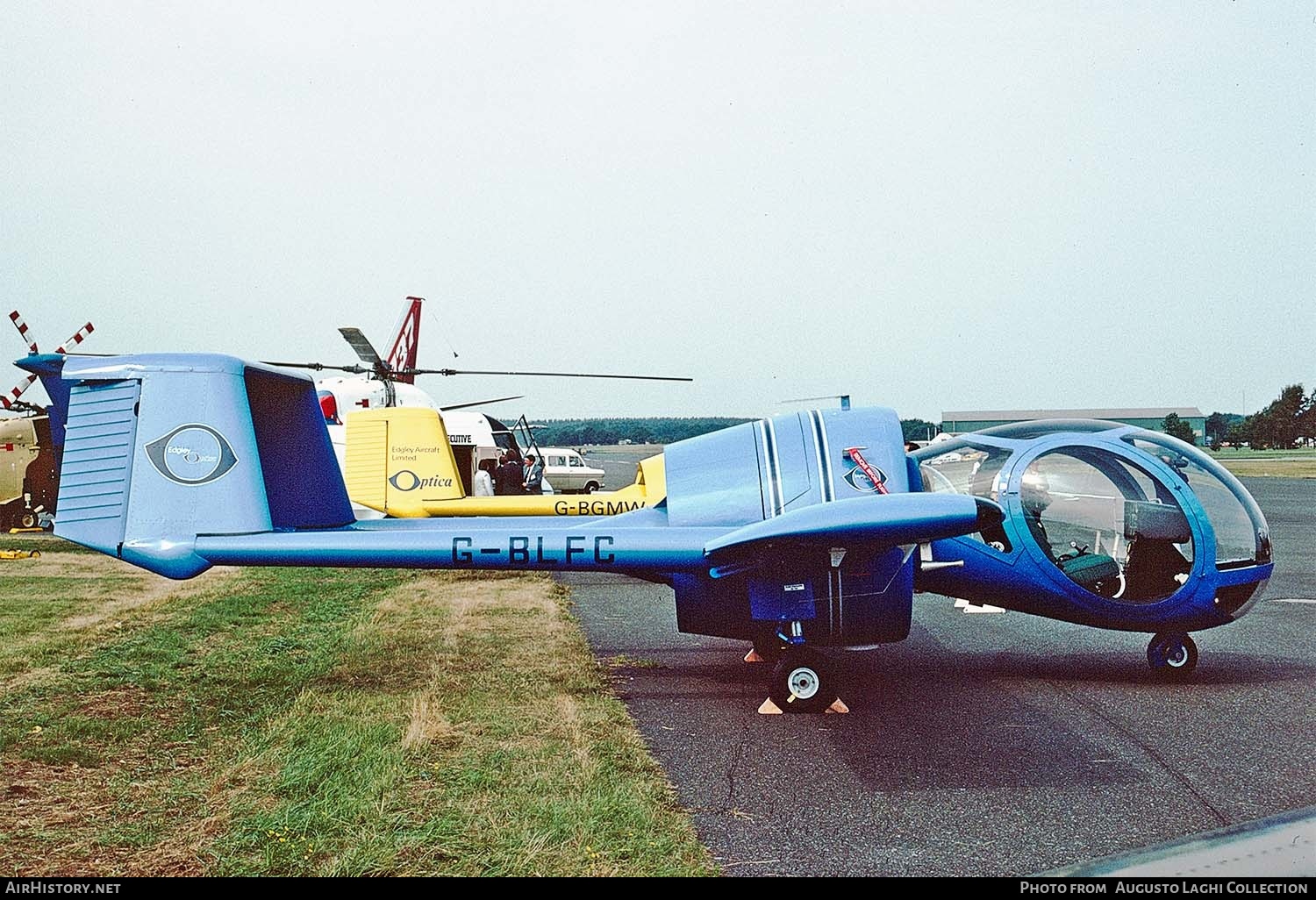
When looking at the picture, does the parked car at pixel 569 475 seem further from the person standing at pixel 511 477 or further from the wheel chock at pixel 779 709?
the wheel chock at pixel 779 709

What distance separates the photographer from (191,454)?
634 centimetres

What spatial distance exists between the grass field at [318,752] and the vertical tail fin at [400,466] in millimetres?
2223

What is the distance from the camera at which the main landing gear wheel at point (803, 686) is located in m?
6.52

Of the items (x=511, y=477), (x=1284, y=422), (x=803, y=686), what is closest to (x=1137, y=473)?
(x=803, y=686)

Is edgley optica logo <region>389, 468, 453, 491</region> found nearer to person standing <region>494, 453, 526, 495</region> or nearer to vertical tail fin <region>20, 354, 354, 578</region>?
vertical tail fin <region>20, 354, 354, 578</region>

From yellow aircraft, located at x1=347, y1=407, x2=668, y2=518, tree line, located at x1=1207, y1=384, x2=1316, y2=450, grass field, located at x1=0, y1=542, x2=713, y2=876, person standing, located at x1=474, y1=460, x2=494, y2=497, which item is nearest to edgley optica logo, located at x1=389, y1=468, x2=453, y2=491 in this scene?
yellow aircraft, located at x1=347, y1=407, x2=668, y2=518

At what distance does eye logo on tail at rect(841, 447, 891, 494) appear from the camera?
6.54m

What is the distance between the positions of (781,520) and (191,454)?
148 inches

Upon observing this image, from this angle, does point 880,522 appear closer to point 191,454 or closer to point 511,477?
point 191,454

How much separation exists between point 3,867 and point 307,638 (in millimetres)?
5113

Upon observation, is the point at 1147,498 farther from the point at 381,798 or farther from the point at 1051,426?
the point at 381,798

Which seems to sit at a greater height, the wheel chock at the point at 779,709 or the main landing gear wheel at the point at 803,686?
the main landing gear wheel at the point at 803,686

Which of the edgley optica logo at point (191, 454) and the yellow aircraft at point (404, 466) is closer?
the edgley optica logo at point (191, 454)

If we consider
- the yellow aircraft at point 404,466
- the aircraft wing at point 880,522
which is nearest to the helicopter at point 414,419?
the yellow aircraft at point 404,466
